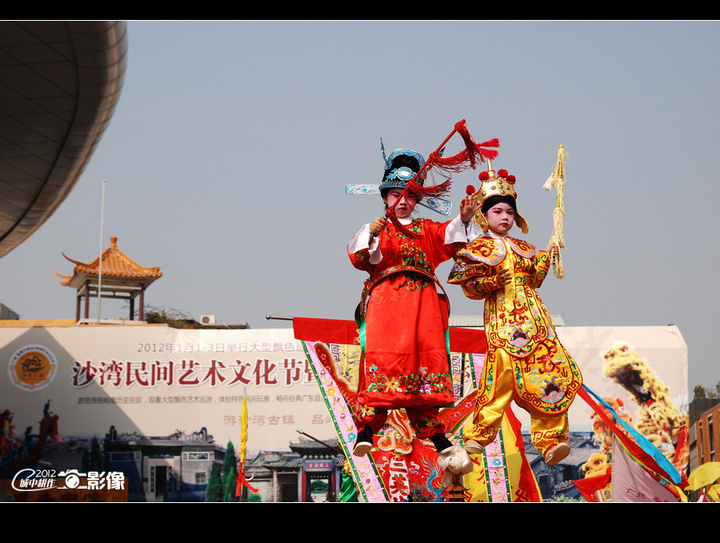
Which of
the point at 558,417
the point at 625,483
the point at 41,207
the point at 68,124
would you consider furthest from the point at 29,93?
the point at 625,483

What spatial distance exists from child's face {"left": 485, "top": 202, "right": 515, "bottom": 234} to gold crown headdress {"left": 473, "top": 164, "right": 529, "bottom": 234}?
0.06 meters

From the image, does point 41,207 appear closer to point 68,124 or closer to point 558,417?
point 68,124

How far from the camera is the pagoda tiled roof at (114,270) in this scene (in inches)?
640

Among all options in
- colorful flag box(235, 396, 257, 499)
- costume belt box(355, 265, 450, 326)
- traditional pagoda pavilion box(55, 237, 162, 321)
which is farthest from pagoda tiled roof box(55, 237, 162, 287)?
costume belt box(355, 265, 450, 326)

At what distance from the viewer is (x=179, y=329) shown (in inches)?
508

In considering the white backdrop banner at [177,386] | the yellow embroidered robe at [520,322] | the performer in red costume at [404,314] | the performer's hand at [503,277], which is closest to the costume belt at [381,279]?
the performer in red costume at [404,314]

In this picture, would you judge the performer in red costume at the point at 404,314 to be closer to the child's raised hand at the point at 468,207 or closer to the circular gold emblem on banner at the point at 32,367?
the child's raised hand at the point at 468,207

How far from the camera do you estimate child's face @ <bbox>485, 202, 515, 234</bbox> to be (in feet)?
16.2

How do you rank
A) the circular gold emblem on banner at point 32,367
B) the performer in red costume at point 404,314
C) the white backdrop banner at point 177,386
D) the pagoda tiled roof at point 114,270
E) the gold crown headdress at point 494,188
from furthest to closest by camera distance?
the pagoda tiled roof at point 114,270, the circular gold emblem on banner at point 32,367, the white backdrop banner at point 177,386, the gold crown headdress at point 494,188, the performer in red costume at point 404,314

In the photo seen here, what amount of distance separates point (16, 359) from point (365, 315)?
9960mm

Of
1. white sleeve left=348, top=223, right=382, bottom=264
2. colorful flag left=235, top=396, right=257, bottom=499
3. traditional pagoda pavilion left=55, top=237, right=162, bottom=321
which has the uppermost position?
traditional pagoda pavilion left=55, top=237, right=162, bottom=321

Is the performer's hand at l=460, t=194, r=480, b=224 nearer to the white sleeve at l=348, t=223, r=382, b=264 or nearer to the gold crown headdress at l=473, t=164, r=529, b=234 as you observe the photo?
the gold crown headdress at l=473, t=164, r=529, b=234

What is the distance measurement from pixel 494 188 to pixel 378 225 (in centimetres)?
79

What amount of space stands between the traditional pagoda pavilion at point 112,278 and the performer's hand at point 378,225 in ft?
40.3
